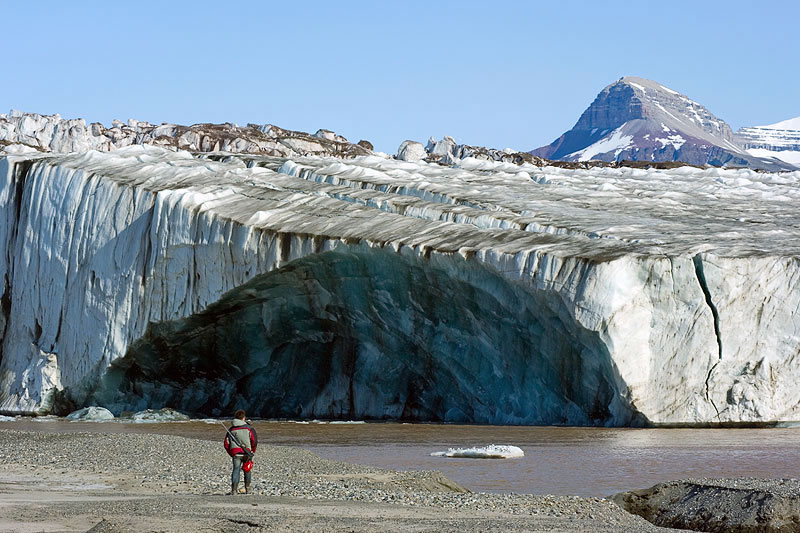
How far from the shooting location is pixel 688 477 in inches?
606

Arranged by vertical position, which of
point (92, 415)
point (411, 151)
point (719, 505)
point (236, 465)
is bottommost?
point (92, 415)

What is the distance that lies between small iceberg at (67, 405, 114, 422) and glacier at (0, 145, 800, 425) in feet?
3.78

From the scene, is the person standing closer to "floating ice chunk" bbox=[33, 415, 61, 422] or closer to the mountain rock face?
"floating ice chunk" bbox=[33, 415, 61, 422]

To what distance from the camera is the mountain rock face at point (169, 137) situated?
184 feet

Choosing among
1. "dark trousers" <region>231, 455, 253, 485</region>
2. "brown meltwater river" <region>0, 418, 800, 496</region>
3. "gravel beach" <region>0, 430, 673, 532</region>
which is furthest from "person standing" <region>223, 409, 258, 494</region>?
"brown meltwater river" <region>0, 418, 800, 496</region>

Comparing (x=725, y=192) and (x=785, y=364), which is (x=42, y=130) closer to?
(x=725, y=192)

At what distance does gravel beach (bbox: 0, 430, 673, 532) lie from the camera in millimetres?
10359

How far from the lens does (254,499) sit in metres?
12.1

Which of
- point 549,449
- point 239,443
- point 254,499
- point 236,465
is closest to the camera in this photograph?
point 254,499

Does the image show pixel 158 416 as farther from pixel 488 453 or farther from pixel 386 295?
pixel 488 453

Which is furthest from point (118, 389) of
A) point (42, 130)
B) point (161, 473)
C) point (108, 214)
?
point (42, 130)

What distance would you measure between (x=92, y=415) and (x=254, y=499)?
15280 millimetres

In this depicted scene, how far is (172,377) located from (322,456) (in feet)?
35.4

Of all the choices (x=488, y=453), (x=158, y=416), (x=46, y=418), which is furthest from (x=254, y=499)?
(x=46, y=418)
